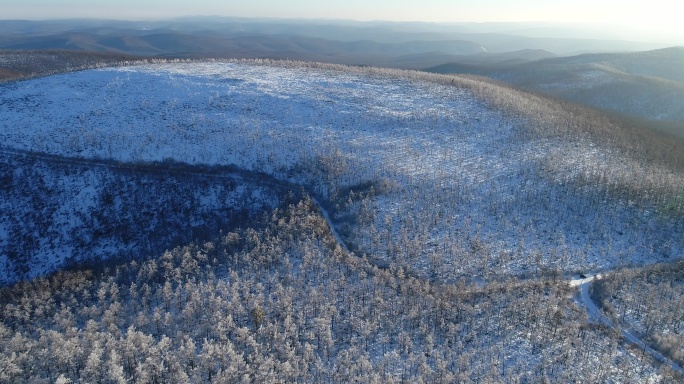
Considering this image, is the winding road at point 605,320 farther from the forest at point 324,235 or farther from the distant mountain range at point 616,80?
the distant mountain range at point 616,80

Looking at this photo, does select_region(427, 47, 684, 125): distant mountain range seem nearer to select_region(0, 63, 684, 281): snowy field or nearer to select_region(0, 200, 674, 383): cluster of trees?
select_region(0, 63, 684, 281): snowy field

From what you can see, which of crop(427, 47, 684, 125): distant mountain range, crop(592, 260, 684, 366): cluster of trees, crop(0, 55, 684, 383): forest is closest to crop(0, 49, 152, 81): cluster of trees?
crop(0, 55, 684, 383): forest

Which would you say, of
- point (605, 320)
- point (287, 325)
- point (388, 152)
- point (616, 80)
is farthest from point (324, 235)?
point (616, 80)

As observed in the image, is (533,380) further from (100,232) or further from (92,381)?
(100,232)

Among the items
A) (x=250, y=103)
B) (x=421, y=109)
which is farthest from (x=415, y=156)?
(x=250, y=103)

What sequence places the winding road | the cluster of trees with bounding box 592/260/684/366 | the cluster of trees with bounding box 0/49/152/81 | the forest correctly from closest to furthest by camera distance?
1. the forest
2. the winding road
3. the cluster of trees with bounding box 592/260/684/366
4. the cluster of trees with bounding box 0/49/152/81

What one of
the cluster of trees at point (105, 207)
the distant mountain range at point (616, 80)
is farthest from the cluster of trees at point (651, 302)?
the distant mountain range at point (616, 80)

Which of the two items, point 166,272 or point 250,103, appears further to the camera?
point 250,103
